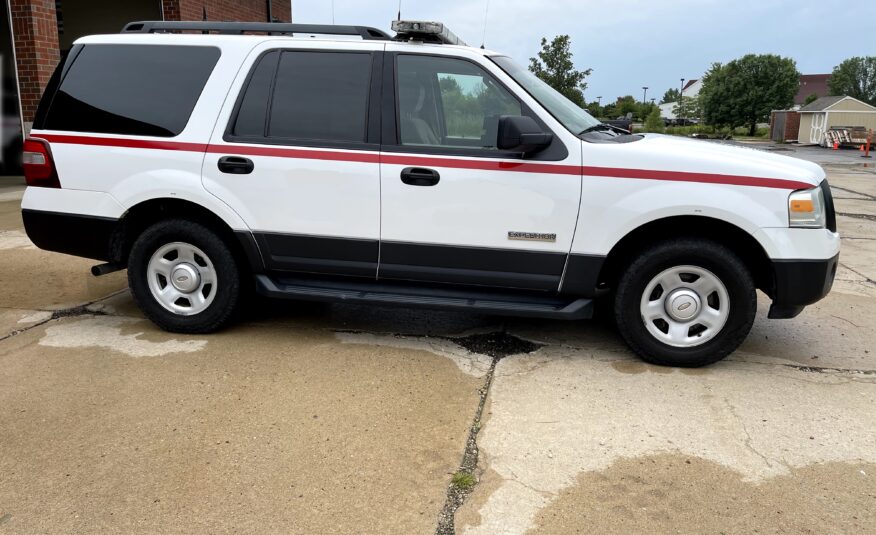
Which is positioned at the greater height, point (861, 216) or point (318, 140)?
point (318, 140)

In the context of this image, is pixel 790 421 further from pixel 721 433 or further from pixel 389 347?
pixel 389 347

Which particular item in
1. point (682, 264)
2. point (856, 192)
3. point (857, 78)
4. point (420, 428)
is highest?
point (857, 78)

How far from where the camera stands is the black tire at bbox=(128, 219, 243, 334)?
15.1 feet

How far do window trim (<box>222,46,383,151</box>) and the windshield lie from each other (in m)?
0.76

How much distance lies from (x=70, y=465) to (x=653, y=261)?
327 centimetres

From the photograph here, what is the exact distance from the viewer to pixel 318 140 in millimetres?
4375

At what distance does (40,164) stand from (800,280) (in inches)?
194

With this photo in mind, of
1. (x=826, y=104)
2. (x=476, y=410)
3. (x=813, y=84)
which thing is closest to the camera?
(x=476, y=410)

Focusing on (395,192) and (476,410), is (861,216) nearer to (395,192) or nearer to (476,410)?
(395,192)

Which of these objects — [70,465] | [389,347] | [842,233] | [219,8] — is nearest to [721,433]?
[389,347]

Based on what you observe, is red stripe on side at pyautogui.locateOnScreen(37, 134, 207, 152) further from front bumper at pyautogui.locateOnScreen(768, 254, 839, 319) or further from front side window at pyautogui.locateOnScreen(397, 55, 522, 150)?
front bumper at pyautogui.locateOnScreen(768, 254, 839, 319)

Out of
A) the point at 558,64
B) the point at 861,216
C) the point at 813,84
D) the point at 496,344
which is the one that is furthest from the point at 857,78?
the point at 496,344

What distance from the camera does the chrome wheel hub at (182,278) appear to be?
4.69m

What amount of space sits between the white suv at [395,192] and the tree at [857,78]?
324 ft
